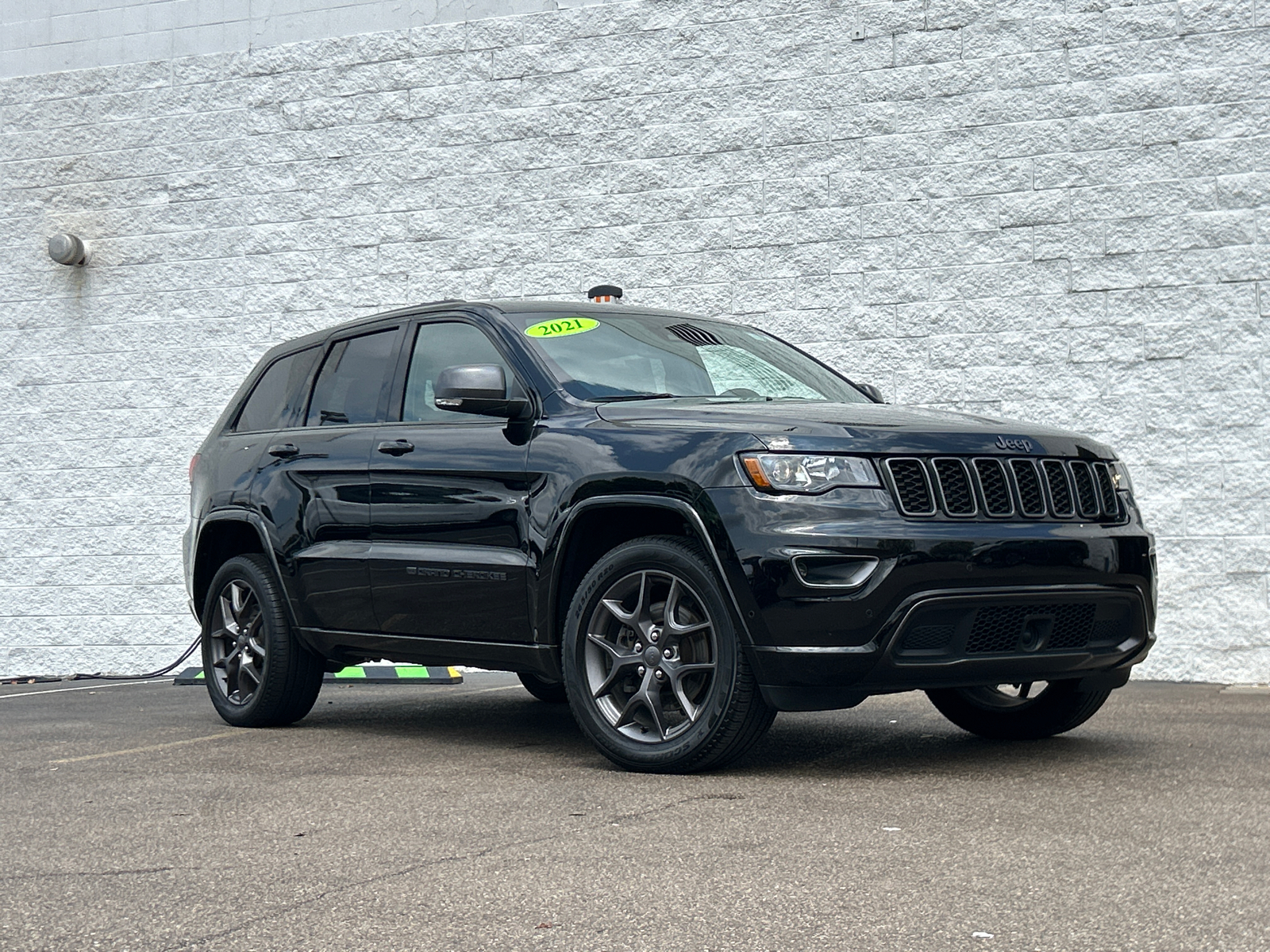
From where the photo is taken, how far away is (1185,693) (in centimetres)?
870

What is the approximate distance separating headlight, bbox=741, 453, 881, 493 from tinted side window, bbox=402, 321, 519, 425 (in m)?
1.59

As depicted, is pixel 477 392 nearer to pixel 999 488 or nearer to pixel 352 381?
pixel 352 381

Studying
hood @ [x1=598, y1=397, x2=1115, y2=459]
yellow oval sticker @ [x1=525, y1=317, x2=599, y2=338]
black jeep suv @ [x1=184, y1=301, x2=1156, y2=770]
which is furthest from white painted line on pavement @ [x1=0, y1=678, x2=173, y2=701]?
hood @ [x1=598, y1=397, x2=1115, y2=459]

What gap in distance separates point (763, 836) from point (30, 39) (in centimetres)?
1103

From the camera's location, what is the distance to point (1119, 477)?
19.5 ft

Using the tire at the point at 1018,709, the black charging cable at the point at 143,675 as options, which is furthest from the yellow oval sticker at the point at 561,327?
the black charging cable at the point at 143,675

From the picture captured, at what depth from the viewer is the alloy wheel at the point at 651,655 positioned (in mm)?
5332

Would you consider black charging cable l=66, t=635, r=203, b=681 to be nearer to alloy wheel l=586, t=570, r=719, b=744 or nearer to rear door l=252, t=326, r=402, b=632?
rear door l=252, t=326, r=402, b=632

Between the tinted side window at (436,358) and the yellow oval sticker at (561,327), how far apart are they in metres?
0.18

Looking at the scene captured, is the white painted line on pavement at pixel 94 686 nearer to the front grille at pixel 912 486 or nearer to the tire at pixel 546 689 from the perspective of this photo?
the tire at pixel 546 689

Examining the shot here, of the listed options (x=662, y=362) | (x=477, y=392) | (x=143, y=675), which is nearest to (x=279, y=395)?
(x=477, y=392)

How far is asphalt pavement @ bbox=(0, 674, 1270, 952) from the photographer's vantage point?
3375 millimetres

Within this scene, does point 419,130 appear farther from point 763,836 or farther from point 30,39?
point 763,836

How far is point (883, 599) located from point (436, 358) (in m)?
2.55
